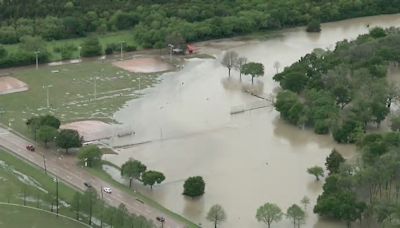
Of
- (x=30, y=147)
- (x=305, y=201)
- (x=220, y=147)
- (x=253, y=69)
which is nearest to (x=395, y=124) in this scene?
(x=220, y=147)

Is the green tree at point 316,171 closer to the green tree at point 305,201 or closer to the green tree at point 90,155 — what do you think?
the green tree at point 305,201

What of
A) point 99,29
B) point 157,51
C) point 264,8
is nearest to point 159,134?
point 157,51

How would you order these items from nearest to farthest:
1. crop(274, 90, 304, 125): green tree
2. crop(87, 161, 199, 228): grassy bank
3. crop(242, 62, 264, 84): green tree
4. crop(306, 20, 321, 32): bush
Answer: crop(87, 161, 199, 228): grassy bank → crop(274, 90, 304, 125): green tree → crop(242, 62, 264, 84): green tree → crop(306, 20, 321, 32): bush

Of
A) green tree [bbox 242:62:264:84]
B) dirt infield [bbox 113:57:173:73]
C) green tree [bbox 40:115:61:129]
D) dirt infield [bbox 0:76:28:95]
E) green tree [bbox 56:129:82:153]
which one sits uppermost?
green tree [bbox 242:62:264:84]

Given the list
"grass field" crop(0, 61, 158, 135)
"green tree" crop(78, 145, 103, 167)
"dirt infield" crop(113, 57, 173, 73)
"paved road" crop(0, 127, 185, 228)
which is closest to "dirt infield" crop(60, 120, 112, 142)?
"grass field" crop(0, 61, 158, 135)

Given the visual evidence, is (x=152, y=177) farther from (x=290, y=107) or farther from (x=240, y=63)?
(x=240, y=63)

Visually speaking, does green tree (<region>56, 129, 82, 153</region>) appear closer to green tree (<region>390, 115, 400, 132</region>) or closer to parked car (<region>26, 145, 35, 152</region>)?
parked car (<region>26, 145, 35, 152</region>)
